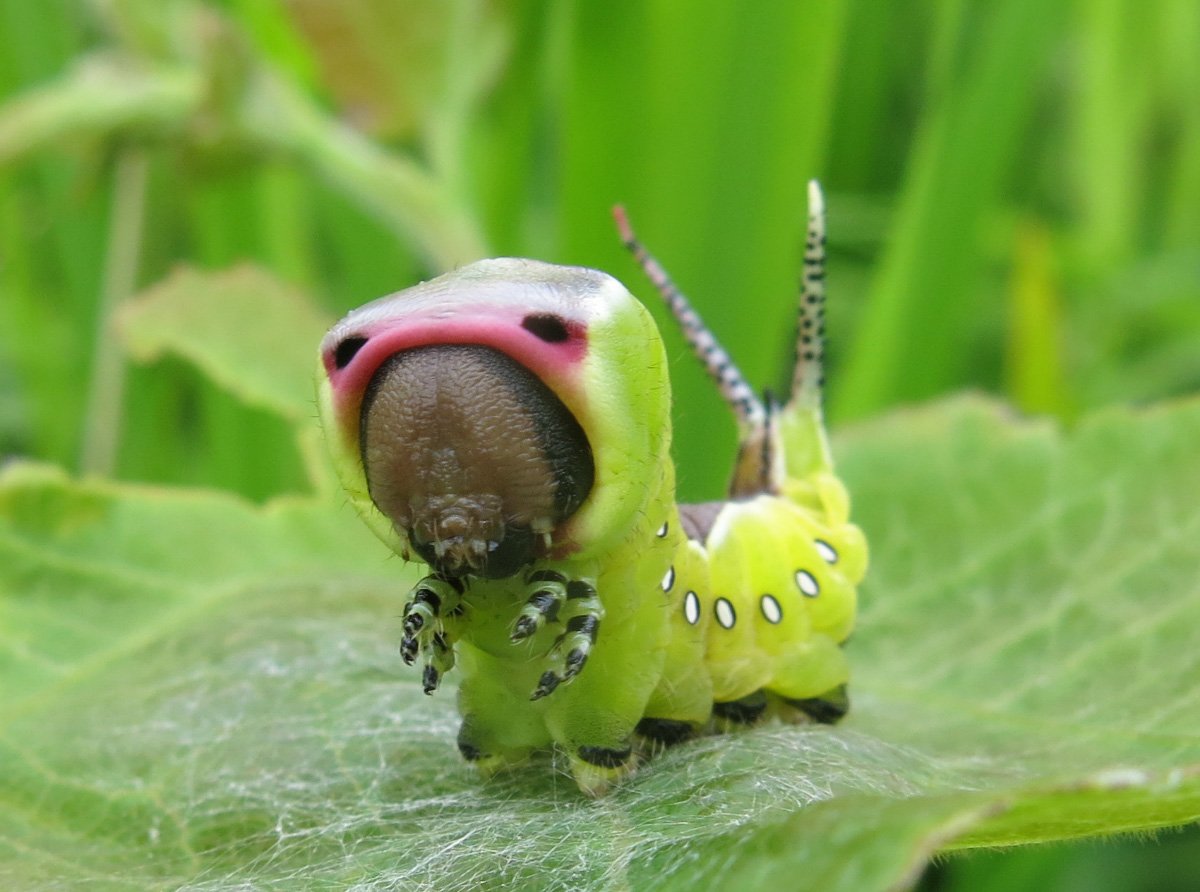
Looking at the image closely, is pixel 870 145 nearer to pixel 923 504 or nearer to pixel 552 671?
pixel 923 504

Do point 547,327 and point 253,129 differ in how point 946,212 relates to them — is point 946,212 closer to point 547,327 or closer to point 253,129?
point 253,129

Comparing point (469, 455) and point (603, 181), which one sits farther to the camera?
point (603, 181)

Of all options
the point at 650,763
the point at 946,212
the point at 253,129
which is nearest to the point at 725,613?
the point at 650,763

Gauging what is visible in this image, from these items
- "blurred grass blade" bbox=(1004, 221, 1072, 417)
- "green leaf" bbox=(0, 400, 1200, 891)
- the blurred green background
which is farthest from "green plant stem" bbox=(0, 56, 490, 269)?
"blurred grass blade" bbox=(1004, 221, 1072, 417)

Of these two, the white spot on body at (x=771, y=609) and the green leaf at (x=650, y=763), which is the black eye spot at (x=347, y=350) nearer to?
the green leaf at (x=650, y=763)

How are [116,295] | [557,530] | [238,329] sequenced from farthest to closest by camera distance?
[116,295] < [238,329] < [557,530]

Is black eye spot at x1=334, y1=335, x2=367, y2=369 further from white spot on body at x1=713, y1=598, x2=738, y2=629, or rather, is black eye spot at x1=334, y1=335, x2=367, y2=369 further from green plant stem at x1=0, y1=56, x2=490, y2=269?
green plant stem at x1=0, y1=56, x2=490, y2=269
